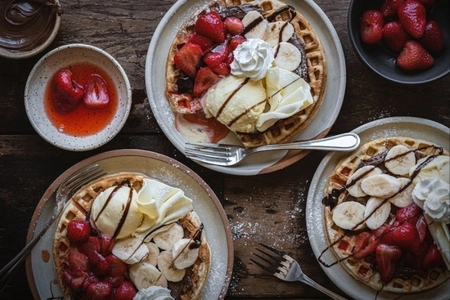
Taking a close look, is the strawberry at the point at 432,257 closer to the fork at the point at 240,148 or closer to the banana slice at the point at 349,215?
the banana slice at the point at 349,215

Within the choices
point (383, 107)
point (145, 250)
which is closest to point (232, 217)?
point (145, 250)

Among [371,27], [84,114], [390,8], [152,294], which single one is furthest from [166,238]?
[390,8]

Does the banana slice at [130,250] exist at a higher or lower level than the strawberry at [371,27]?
lower

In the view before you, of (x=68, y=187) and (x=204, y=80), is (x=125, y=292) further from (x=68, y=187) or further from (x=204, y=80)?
(x=204, y=80)

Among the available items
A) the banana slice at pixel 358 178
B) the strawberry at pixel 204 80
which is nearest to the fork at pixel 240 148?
the banana slice at pixel 358 178

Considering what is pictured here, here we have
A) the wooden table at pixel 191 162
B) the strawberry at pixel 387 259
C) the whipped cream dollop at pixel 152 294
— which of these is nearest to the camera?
the whipped cream dollop at pixel 152 294
